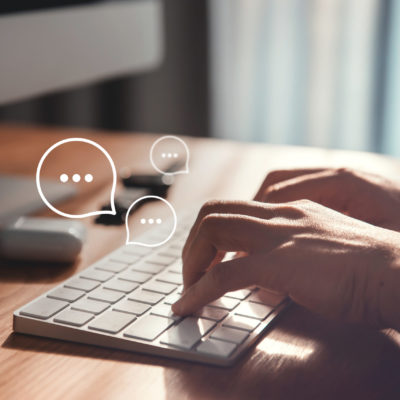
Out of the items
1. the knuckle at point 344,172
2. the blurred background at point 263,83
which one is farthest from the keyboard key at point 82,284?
the blurred background at point 263,83

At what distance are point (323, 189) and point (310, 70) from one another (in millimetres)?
1537

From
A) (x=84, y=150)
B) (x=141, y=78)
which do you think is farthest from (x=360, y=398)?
(x=141, y=78)

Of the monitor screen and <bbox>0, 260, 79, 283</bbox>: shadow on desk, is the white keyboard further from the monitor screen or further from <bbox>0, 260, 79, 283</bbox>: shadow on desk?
the monitor screen

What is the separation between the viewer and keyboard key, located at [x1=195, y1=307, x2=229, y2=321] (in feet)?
1.77

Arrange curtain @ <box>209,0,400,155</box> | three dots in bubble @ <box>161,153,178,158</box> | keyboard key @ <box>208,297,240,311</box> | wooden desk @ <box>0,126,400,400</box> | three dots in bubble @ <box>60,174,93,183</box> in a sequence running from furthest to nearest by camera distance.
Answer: curtain @ <box>209,0,400,155</box> < three dots in bubble @ <box>161,153,178,158</box> < three dots in bubble @ <box>60,174,93,183</box> < keyboard key @ <box>208,297,240,311</box> < wooden desk @ <box>0,126,400,400</box>

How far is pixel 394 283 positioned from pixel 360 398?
0.12 m

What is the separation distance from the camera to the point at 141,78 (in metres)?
2.48

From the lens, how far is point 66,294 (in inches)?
22.7

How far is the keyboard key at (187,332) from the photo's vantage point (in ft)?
1.64

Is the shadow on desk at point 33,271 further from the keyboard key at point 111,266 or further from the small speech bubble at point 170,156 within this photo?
the small speech bubble at point 170,156

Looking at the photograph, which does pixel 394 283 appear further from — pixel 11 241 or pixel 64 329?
pixel 11 241

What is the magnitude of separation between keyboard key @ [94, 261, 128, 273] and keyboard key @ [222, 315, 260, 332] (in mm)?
151

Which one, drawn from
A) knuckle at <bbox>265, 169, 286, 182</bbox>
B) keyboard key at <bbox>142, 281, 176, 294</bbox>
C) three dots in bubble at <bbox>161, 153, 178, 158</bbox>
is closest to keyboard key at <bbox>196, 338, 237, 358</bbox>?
keyboard key at <bbox>142, 281, 176, 294</bbox>

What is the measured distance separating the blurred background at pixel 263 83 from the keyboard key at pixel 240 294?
5.67 feet
